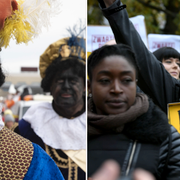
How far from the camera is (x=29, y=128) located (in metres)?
1.43

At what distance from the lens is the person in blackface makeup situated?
1.45 meters

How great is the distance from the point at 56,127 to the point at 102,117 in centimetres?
29

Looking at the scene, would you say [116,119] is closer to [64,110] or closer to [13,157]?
[64,110]

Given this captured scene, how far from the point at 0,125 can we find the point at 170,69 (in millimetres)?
1149

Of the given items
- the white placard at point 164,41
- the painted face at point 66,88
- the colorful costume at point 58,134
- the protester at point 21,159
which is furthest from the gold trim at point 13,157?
the white placard at point 164,41

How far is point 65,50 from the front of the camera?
4.75 ft

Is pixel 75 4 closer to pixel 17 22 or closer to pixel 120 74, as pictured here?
pixel 17 22

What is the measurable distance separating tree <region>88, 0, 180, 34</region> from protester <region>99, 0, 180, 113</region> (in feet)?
7.17

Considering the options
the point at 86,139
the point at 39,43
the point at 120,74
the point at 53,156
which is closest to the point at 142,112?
the point at 120,74

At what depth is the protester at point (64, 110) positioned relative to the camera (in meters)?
1.43

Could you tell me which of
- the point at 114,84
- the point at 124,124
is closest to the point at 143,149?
the point at 124,124

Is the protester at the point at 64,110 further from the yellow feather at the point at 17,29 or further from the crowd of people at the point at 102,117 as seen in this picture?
the yellow feather at the point at 17,29

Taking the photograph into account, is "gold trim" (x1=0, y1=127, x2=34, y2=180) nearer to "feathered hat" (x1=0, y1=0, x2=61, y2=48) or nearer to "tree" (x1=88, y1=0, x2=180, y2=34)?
"feathered hat" (x1=0, y1=0, x2=61, y2=48)

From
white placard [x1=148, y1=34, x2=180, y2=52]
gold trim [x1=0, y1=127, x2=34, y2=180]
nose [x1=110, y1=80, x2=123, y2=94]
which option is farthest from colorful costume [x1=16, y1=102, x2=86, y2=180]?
white placard [x1=148, y1=34, x2=180, y2=52]
